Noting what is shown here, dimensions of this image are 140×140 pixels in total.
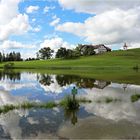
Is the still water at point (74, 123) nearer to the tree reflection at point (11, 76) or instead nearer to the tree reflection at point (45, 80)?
the tree reflection at point (45, 80)

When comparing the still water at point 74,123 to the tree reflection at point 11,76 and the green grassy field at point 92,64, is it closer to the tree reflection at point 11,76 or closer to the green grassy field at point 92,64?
the tree reflection at point 11,76

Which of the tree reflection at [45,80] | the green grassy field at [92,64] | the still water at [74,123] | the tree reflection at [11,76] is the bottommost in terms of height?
the tree reflection at [11,76]

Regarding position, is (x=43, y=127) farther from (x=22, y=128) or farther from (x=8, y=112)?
(x=8, y=112)

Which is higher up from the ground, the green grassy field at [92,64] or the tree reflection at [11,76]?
the green grassy field at [92,64]

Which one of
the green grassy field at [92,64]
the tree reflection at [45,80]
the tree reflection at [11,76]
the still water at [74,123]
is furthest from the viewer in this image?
the green grassy field at [92,64]

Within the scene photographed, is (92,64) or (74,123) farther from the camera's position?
(92,64)

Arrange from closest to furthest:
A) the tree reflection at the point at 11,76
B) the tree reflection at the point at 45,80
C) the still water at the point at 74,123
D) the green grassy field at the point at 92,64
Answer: the still water at the point at 74,123, the tree reflection at the point at 45,80, the tree reflection at the point at 11,76, the green grassy field at the point at 92,64

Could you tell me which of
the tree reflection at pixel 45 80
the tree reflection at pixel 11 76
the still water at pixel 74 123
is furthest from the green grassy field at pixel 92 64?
the still water at pixel 74 123

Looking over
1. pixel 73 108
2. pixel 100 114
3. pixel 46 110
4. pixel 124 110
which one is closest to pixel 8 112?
pixel 46 110

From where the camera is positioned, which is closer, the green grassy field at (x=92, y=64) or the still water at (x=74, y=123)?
the still water at (x=74, y=123)

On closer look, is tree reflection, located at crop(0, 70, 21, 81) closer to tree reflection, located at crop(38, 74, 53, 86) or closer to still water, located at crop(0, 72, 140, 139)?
tree reflection, located at crop(38, 74, 53, 86)

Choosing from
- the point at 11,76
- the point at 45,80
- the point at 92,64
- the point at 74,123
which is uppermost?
the point at 92,64

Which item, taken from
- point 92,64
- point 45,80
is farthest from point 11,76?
point 92,64

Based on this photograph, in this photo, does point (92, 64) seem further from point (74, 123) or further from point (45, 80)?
point (74, 123)
